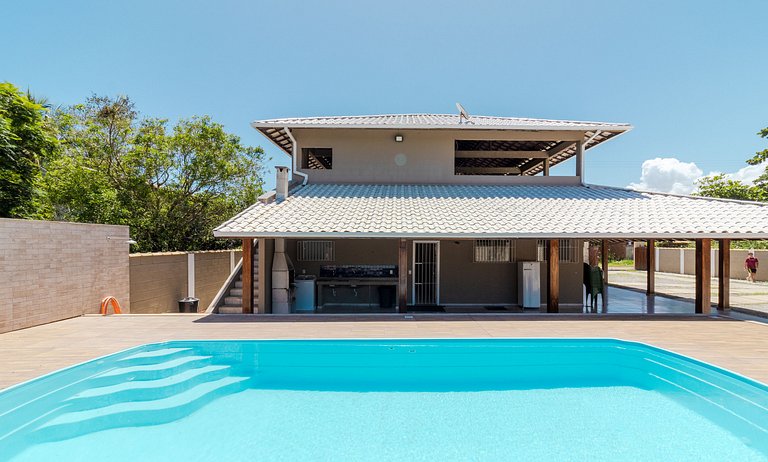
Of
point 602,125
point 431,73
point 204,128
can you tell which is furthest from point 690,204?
point 204,128

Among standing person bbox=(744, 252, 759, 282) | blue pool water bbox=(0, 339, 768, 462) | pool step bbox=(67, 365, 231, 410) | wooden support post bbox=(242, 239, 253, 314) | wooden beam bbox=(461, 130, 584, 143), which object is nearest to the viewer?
→ blue pool water bbox=(0, 339, 768, 462)

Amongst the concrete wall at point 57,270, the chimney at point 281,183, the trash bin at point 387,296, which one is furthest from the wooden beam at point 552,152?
the concrete wall at point 57,270

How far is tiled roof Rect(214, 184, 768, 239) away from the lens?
9289 mm

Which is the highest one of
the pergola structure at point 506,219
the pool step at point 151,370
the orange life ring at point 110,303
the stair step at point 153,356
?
the pergola structure at point 506,219

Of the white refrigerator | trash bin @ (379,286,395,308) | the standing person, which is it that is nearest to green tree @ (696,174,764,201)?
the standing person

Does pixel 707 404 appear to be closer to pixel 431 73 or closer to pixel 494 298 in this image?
pixel 494 298

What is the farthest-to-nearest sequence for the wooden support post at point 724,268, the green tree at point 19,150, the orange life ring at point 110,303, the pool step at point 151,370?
the wooden support post at point 724,268 < the orange life ring at point 110,303 < the green tree at point 19,150 < the pool step at point 151,370

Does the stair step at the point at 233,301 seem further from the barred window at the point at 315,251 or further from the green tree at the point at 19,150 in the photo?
the green tree at the point at 19,150

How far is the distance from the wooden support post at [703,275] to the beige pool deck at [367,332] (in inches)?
29.2

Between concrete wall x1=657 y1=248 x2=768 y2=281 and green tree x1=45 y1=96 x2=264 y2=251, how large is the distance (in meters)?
24.8

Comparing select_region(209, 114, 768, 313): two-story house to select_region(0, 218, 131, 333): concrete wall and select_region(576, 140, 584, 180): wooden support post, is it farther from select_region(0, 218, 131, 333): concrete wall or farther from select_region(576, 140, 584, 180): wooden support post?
select_region(0, 218, 131, 333): concrete wall

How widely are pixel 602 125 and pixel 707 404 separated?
10.2 metres

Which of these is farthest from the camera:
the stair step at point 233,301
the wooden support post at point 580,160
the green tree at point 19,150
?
the wooden support post at point 580,160

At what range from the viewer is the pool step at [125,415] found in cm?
487
